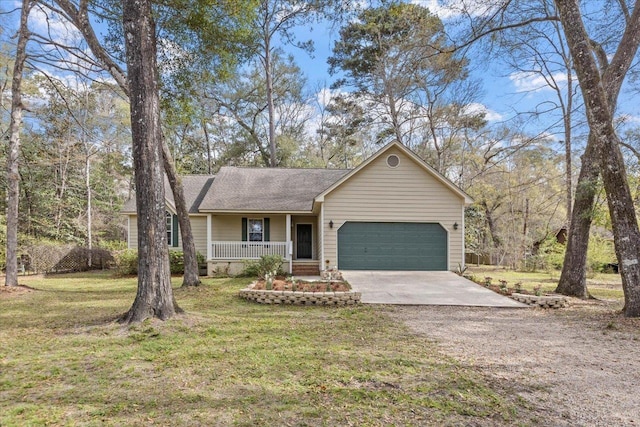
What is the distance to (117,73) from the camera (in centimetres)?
859

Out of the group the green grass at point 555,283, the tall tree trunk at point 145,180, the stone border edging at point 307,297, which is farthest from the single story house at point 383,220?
the tall tree trunk at point 145,180

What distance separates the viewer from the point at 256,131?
81.3 ft

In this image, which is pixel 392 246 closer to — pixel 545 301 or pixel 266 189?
pixel 545 301

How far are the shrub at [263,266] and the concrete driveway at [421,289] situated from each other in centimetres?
251

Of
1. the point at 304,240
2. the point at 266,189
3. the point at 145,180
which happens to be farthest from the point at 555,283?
the point at 145,180

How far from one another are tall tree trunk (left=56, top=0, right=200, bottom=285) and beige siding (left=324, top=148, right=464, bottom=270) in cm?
480

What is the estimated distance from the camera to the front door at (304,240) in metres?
15.6

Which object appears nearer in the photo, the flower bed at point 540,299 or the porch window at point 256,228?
the flower bed at point 540,299

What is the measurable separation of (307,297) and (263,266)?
4801 mm

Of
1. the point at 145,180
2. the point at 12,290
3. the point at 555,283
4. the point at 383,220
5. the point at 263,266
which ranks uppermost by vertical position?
the point at 145,180

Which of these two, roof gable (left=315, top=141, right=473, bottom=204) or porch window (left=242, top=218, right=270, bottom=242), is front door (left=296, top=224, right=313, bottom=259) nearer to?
porch window (left=242, top=218, right=270, bottom=242)

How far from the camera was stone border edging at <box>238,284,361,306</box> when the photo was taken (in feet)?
26.6

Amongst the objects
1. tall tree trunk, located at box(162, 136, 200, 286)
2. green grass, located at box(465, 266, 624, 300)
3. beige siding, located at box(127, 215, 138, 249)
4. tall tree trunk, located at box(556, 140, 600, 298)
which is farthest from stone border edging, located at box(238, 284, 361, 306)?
beige siding, located at box(127, 215, 138, 249)

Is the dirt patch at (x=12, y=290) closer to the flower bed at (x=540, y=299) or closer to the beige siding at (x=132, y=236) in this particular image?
the beige siding at (x=132, y=236)
